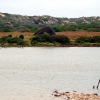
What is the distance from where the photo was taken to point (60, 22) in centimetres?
17088

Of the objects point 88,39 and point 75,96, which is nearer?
point 75,96

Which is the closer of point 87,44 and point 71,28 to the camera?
point 87,44

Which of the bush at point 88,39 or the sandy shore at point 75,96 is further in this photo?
the bush at point 88,39

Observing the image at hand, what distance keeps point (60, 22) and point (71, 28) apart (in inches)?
3032

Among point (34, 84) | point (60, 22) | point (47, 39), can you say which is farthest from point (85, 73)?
point (60, 22)

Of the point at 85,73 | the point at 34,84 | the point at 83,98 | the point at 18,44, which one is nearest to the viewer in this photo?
the point at 83,98

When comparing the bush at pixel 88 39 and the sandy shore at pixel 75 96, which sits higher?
the bush at pixel 88 39

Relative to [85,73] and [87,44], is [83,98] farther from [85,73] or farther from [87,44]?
[87,44]

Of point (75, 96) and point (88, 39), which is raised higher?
point (88, 39)

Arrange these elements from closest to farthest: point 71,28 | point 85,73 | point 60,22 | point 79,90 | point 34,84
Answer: point 79,90 < point 34,84 < point 85,73 < point 71,28 < point 60,22

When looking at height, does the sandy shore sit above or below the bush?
below

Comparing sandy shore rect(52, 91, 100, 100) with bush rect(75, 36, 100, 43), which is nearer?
sandy shore rect(52, 91, 100, 100)

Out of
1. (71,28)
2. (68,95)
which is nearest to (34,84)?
(68,95)

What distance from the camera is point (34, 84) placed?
2570 centimetres
